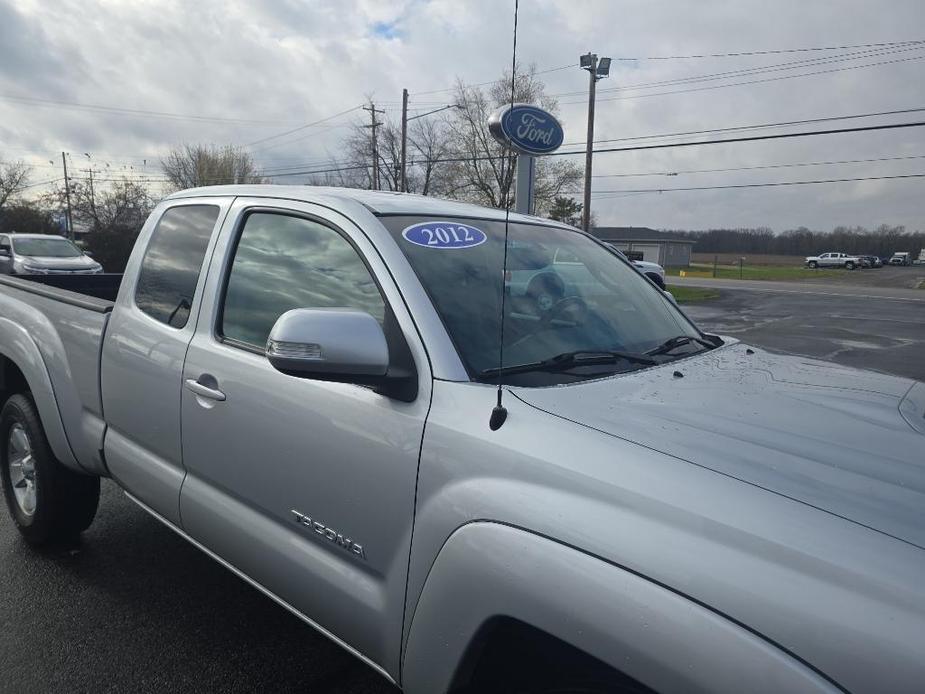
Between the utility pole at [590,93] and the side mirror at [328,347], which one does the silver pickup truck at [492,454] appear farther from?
the utility pole at [590,93]

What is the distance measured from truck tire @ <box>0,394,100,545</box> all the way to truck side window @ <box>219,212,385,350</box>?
1.57 metres

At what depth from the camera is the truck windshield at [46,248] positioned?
58.6 ft

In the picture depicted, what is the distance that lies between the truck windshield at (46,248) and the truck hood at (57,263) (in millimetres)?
→ 276

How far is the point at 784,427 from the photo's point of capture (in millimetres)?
1553

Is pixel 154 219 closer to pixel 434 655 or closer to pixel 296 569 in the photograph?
pixel 296 569

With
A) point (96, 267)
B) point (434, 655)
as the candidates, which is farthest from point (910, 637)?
point (96, 267)

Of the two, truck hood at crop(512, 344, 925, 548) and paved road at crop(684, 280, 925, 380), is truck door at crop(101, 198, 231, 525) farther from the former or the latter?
paved road at crop(684, 280, 925, 380)

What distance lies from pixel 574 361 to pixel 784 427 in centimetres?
59

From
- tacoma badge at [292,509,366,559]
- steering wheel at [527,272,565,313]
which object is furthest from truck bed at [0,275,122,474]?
steering wheel at [527,272,565,313]

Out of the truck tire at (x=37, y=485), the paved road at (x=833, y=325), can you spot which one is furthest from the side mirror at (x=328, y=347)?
the paved road at (x=833, y=325)

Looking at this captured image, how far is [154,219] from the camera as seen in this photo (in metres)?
3.05

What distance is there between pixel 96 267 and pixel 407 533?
18.9m

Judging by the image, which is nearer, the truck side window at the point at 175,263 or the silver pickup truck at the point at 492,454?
the silver pickup truck at the point at 492,454

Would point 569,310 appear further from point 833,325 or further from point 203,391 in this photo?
point 833,325
